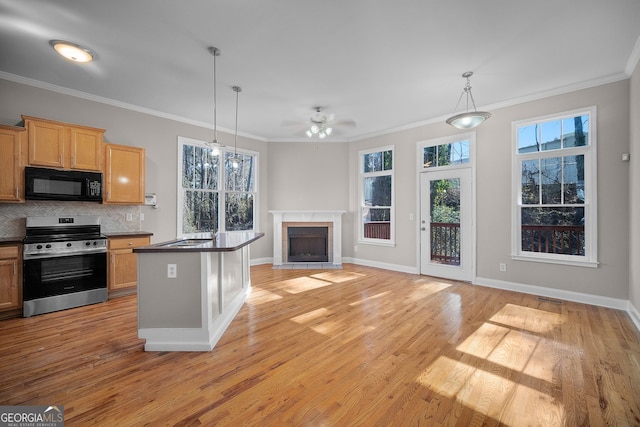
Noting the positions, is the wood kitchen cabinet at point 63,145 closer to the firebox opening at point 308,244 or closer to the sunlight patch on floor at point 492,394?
the firebox opening at point 308,244

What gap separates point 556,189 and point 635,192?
0.83m

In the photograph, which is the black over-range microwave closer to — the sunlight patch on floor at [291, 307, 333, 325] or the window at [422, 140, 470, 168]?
the sunlight patch on floor at [291, 307, 333, 325]

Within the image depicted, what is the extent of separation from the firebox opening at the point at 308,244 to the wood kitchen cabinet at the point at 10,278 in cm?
427

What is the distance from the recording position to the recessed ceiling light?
9.17 ft

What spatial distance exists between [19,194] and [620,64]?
7.46m

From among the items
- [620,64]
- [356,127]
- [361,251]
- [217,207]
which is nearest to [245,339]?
[217,207]

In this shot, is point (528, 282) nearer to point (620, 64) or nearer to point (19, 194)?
point (620, 64)

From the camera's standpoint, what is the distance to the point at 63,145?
3.60m

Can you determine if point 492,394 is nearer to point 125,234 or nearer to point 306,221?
point 125,234

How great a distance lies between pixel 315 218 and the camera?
632cm

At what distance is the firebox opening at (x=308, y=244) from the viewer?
21.0 ft

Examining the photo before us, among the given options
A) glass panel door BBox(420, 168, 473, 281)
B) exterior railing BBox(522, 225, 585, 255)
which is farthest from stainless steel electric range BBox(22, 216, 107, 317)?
exterior railing BBox(522, 225, 585, 255)

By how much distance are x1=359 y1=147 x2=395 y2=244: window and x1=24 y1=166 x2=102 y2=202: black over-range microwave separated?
4.91 meters

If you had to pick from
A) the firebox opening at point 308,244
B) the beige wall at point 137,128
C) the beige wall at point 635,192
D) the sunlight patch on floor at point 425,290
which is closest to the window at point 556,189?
the beige wall at point 635,192
